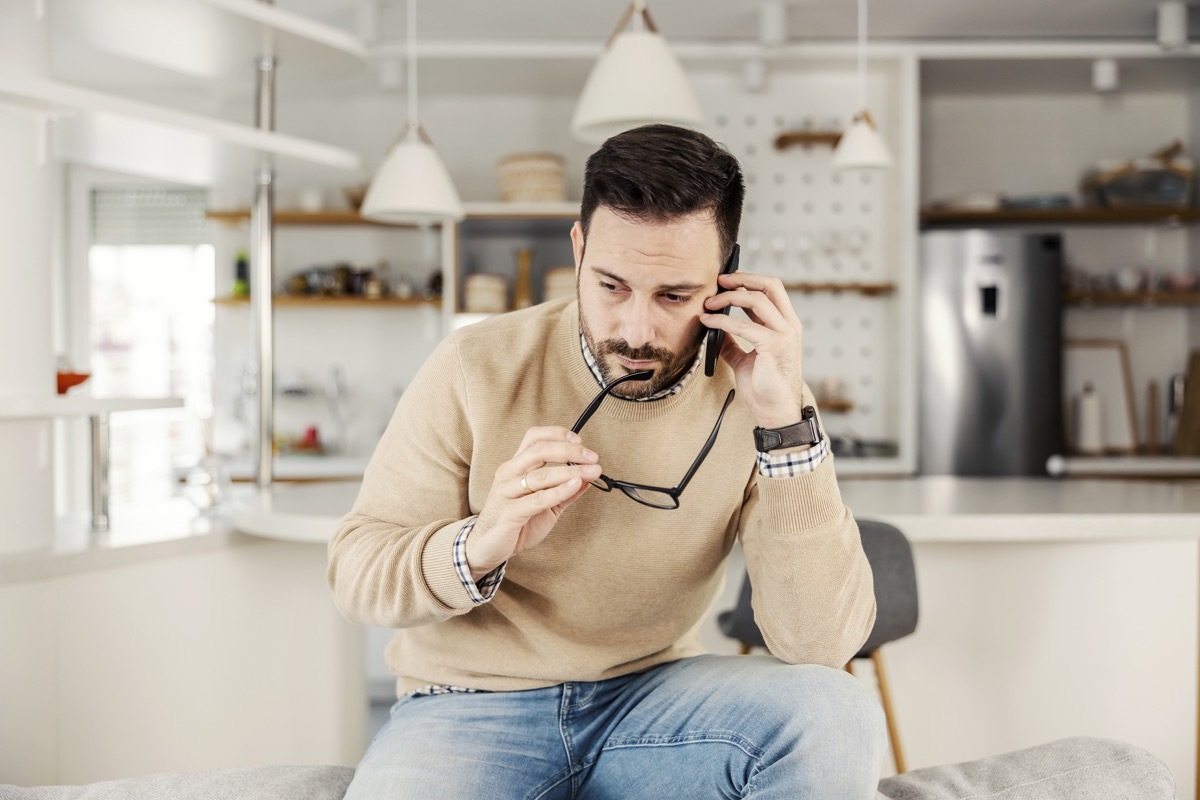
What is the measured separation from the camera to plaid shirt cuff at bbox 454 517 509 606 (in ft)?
3.95

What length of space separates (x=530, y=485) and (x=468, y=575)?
0.16 metres

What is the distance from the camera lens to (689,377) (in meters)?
1.45

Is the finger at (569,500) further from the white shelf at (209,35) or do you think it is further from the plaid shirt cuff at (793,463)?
the white shelf at (209,35)

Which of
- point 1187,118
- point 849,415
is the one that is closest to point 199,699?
point 849,415

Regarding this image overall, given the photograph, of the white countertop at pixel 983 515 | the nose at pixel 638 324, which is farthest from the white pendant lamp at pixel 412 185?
the nose at pixel 638 324

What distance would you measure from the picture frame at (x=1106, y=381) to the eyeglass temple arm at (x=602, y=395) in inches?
159

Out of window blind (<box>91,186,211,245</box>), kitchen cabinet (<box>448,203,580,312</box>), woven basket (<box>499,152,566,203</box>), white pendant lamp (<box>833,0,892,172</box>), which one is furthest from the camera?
window blind (<box>91,186,211,245</box>)

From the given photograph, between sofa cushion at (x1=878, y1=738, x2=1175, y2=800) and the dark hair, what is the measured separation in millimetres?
888

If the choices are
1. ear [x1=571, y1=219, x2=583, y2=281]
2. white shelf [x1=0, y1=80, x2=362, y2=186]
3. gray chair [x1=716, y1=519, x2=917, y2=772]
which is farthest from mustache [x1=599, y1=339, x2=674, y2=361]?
white shelf [x1=0, y1=80, x2=362, y2=186]

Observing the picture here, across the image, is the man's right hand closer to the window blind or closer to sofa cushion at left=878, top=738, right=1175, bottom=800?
sofa cushion at left=878, top=738, right=1175, bottom=800

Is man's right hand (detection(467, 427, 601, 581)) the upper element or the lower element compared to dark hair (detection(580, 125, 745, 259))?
lower

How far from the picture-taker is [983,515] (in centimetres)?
209

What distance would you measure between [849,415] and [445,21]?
2.49 metres

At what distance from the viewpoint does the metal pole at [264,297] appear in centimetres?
259
